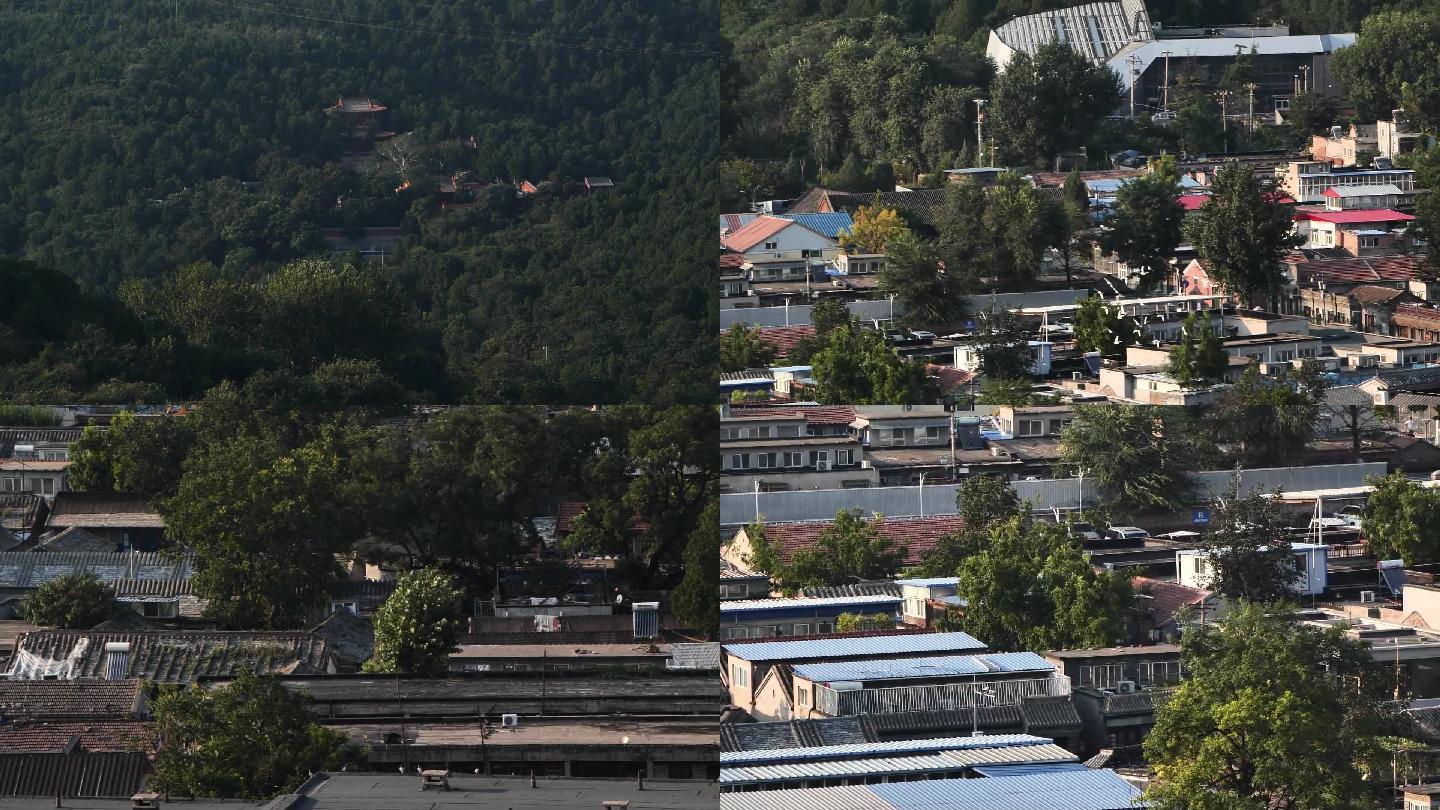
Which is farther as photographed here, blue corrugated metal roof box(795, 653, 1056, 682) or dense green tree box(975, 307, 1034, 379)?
dense green tree box(975, 307, 1034, 379)

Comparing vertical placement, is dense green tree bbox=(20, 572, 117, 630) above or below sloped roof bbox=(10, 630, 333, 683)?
above

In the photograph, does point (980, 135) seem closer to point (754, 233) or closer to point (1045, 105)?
point (1045, 105)

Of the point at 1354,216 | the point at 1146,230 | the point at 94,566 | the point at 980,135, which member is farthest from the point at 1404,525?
the point at 980,135

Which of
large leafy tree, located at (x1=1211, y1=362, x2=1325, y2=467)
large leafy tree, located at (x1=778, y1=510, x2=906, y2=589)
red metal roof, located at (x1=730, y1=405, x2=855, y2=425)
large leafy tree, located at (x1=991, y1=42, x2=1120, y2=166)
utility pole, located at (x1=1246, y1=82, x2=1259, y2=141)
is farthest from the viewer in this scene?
utility pole, located at (x1=1246, y1=82, x2=1259, y2=141)

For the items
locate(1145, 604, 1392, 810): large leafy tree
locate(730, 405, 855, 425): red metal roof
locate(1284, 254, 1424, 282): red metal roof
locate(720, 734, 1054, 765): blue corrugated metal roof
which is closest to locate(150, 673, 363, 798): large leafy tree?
locate(720, 734, 1054, 765): blue corrugated metal roof

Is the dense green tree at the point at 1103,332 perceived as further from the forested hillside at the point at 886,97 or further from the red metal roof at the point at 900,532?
the forested hillside at the point at 886,97

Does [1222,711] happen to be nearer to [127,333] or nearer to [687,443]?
[687,443]

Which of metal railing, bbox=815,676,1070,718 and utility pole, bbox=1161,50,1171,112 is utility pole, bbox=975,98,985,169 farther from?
metal railing, bbox=815,676,1070,718
